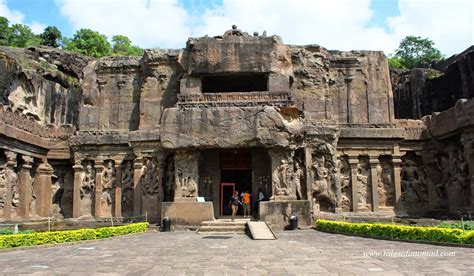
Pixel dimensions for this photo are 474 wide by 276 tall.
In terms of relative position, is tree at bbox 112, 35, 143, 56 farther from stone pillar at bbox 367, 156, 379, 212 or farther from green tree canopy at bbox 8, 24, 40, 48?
stone pillar at bbox 367, 156, 379, 212

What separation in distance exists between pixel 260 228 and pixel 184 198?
4.78 m

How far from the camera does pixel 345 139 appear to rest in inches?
953

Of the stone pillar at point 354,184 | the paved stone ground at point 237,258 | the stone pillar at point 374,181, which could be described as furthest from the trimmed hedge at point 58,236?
the stone pillar at point 374,181

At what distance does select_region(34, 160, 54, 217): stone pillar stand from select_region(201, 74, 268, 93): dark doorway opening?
35.2ft

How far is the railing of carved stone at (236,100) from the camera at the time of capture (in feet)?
69.6

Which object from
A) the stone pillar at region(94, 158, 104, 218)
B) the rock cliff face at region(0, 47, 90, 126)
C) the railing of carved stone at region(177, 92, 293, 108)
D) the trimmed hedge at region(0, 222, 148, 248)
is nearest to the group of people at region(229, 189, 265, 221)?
the railing of carved stone at region(177, 92, 293, 108)

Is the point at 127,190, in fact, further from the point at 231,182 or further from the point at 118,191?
the point at 231,182

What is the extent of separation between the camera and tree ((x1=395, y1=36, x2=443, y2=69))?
187 feet

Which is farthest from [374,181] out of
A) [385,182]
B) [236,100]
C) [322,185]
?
[236,100]

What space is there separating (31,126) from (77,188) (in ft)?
14.5

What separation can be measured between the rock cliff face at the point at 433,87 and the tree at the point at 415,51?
21530mm

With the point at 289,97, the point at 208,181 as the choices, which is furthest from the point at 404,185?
the point at 208,181

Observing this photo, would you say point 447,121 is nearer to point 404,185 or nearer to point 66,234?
point 404,185

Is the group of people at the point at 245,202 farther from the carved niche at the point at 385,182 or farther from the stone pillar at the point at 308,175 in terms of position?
the carved niche at the point at 385,182
